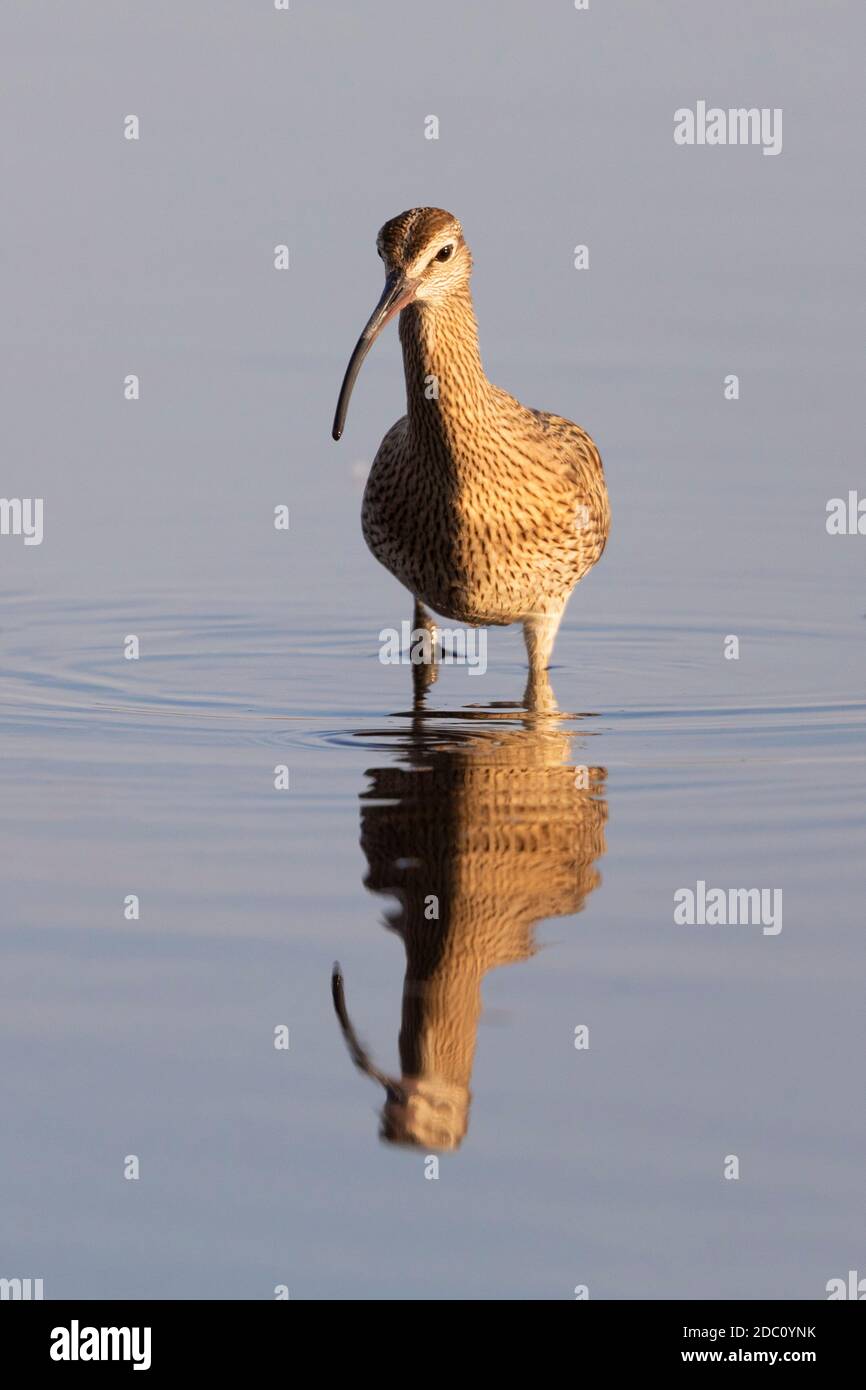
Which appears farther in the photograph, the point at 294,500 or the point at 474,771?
the point at 294,500

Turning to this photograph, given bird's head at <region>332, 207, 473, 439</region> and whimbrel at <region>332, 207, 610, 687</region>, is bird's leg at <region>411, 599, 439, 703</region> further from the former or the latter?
bird's head at <region>332, 207, 473, 439</region>

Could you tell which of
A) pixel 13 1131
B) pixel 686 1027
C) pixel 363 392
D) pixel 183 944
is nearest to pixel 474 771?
pixel 183 944

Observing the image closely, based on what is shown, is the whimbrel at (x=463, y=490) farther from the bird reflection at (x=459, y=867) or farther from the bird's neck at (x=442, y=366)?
the bird reflection at (x=459, y=867)

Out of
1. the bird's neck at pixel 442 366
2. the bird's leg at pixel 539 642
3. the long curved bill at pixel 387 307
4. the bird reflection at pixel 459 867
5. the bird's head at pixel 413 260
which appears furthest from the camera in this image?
the bird's leg at pixel 539 642

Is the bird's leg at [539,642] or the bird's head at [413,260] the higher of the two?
the bird's head at [413,260]

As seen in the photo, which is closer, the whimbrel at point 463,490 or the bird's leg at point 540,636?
the whimbrel at point 463,490

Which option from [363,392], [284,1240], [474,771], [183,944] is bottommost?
[284,1240]

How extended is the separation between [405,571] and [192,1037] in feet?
14.8

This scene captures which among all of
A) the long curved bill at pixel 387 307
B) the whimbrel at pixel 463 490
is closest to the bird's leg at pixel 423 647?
the whimbrel at pixel 463 490

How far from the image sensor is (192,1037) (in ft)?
20.4

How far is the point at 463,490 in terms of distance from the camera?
10211mm

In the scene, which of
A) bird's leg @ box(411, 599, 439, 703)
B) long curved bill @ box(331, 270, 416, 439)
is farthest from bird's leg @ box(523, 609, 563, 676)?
long curved bill @ box(331, 270, 416, 439)

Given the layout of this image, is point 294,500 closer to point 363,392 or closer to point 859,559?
point 363,392

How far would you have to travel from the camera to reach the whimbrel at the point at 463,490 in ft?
33.2
